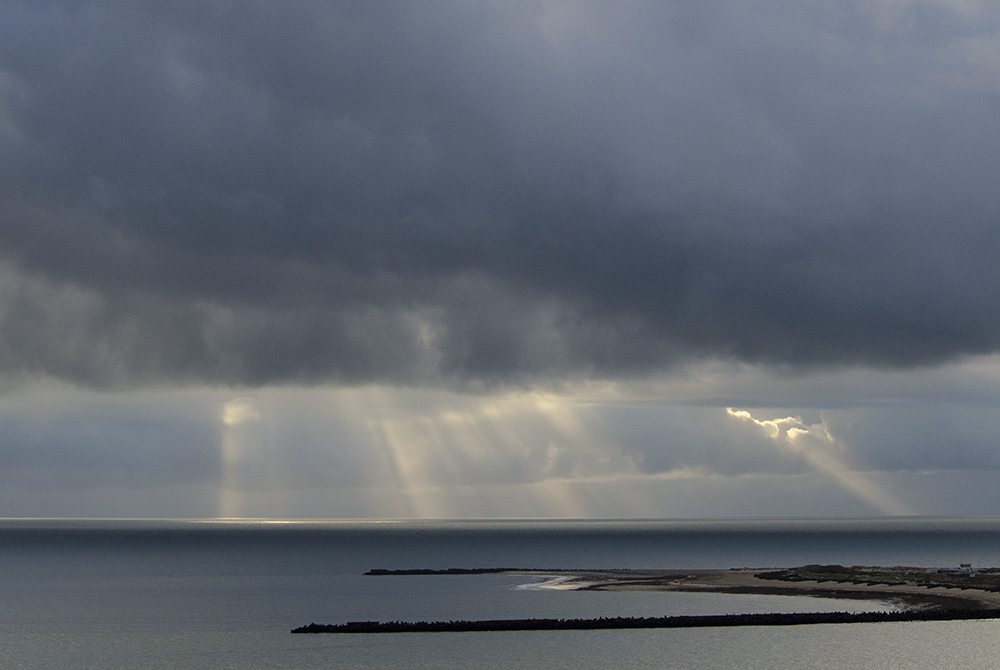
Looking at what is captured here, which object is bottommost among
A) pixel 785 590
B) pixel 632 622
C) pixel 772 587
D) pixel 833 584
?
pixel 632 622

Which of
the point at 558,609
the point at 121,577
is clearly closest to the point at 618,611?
the point at 558,609

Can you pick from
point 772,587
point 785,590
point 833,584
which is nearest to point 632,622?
point 785,590

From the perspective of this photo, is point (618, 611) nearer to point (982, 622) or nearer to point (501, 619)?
point (501, 619)

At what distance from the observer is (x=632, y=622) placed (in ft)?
342

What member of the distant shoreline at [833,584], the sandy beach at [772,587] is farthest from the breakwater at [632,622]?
the sandy beach at [772,587]

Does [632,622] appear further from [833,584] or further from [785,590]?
[833,584]

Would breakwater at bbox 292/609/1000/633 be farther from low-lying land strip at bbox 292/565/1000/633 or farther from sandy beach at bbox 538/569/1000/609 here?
sandy beach at bbox 538/569/1000/609

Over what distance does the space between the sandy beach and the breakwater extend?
445 inches

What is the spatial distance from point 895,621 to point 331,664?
58.2m

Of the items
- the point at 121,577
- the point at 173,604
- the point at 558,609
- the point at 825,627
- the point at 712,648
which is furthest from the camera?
the point at 121,577

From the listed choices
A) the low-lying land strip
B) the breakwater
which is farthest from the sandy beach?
the breakwater

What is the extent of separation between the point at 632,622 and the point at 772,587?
4733 cm

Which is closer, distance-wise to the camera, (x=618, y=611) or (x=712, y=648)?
(x=712, y=648)

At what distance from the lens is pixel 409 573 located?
19488cm
